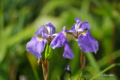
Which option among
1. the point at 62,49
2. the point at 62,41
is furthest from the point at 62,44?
the point at 62,49

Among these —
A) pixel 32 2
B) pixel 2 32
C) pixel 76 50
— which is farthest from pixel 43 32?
pixel 32 2

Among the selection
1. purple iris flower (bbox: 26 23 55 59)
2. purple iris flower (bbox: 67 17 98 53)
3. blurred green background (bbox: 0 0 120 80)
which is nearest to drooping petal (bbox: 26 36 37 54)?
purple iris flower (bbox: 26 23 55 59)

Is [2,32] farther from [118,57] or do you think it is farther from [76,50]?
[118,57]

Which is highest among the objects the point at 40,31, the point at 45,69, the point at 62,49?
the point at 40,31

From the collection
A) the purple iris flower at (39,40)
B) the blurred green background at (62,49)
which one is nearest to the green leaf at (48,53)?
the purple iris flower at (39,40)

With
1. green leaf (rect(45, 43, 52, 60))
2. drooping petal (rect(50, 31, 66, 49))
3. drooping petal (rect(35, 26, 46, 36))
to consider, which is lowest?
green leaf (rect(45, 43, 52, 60))

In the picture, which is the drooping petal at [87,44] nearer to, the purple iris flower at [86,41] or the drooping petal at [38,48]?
the purple iris flower at [86,41]

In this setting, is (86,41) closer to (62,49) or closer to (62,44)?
(62,44)

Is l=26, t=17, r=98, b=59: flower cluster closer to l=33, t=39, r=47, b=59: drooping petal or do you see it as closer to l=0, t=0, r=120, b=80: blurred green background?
l=33, t=39, r=47, b=59: drooping petal
